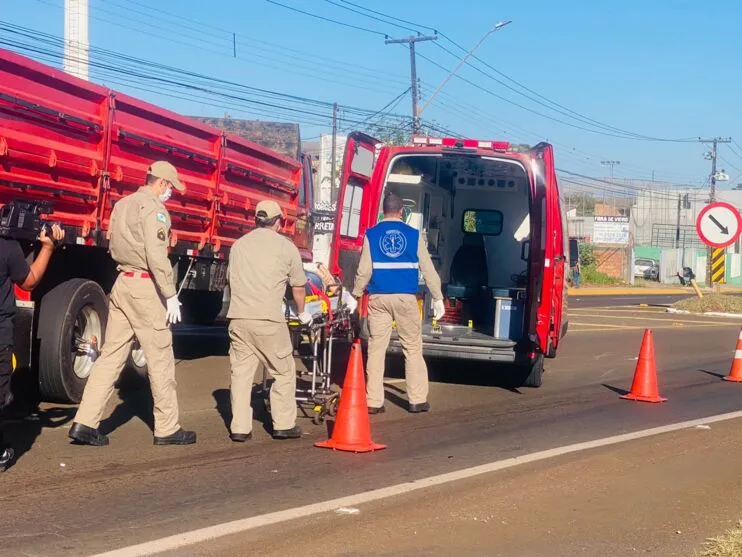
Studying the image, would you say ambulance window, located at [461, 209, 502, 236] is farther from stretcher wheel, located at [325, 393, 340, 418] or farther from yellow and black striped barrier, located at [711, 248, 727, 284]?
yellow and black striped barrier, located at [711, 248, 727, 284]

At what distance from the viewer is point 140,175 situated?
9852 millimetres

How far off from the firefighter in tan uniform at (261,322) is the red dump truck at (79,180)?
144 cm

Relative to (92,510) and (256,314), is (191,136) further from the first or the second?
(92,510)

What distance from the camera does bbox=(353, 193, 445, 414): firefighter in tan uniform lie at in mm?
9156

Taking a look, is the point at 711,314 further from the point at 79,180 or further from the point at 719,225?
the point at 79,180

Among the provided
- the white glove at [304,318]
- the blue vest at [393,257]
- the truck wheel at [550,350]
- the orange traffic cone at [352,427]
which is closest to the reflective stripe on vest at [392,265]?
the blue vest at [393,257]

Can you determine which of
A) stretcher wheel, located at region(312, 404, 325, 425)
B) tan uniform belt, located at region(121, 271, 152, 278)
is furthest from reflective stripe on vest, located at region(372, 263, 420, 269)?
tan uniform belt, located at region(121, 271, 152, 278)

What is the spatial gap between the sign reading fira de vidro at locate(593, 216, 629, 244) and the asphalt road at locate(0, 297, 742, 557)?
55095 mm

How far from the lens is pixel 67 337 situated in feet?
28.2

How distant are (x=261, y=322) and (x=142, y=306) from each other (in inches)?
34.3

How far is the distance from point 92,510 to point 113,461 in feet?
4.14

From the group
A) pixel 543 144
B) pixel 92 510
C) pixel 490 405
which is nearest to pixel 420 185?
pixel 543 144

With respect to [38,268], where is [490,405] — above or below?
below

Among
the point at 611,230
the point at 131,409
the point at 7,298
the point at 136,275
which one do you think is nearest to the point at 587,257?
the point at 611,230
